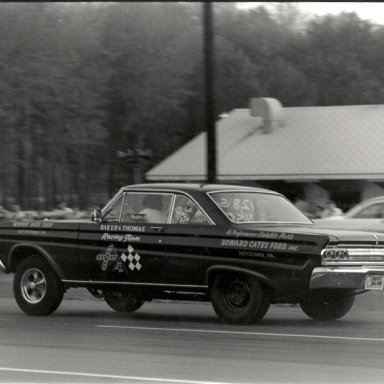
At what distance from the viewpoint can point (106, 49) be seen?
5597 centimetres

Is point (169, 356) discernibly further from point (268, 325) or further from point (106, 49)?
point (106, 49)

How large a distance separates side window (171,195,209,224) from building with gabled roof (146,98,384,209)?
1199 inches

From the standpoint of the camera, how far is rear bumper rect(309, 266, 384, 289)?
488 inches

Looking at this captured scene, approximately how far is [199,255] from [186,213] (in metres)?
0.62

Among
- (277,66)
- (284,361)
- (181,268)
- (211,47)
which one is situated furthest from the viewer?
(277,66)

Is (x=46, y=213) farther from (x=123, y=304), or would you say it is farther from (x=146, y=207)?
(x=146, y=207)

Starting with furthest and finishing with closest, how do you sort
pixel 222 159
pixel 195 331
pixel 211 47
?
pixel 222 159, pixel 211 47, pixel 195 331

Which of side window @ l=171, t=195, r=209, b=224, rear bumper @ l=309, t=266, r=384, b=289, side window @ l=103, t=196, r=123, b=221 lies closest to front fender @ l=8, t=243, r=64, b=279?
side window @ l=103, t=196, r=123, b=221

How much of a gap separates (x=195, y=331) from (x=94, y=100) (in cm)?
4329

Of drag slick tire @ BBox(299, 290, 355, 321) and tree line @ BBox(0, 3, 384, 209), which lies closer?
drag slick tire @ BBox(299, 290, 355, 321)

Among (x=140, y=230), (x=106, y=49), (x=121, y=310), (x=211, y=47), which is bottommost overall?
(x=121, y=310)

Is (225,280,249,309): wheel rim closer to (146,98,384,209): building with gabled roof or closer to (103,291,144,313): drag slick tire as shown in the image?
(103,291,144,313): drag slick tire

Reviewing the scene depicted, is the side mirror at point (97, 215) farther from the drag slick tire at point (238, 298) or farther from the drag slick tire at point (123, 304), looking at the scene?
the drag slick tire at point (238, 298)

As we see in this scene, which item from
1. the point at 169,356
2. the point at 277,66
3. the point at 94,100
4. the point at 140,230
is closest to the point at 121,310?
the point at 140,230
